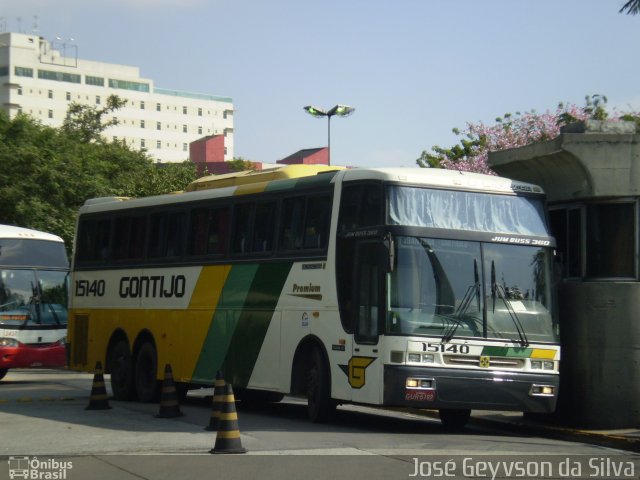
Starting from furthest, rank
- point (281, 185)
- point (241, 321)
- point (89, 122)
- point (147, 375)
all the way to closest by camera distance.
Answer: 1. point (89, 122)
2. point (147, 375)
3. point (241, 321)
4. point (281, 185)

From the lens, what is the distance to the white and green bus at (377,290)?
579 inches

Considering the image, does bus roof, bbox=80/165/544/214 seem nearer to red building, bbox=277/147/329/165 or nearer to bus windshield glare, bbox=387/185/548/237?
bus windshield glare, bbox=387/185/548/237

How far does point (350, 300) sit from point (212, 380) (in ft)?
14.1

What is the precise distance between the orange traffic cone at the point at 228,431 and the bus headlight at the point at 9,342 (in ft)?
51.6

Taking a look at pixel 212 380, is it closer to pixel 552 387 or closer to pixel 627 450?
pixel 552 387

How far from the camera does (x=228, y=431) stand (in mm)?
12398

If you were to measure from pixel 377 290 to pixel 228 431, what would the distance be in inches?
130

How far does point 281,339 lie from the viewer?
56.2ft

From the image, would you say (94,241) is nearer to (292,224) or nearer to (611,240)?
(292,224)

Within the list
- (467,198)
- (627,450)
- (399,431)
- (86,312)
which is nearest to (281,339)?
(399,431)

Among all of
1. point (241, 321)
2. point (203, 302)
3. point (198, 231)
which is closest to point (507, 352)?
point (241, 321)

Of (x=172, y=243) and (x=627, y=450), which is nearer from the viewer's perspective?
(x=627, y=450)

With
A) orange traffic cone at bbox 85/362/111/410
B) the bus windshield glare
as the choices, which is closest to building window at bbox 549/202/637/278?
the bus windshield glare

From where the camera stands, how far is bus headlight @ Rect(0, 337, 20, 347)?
88.2 feet
